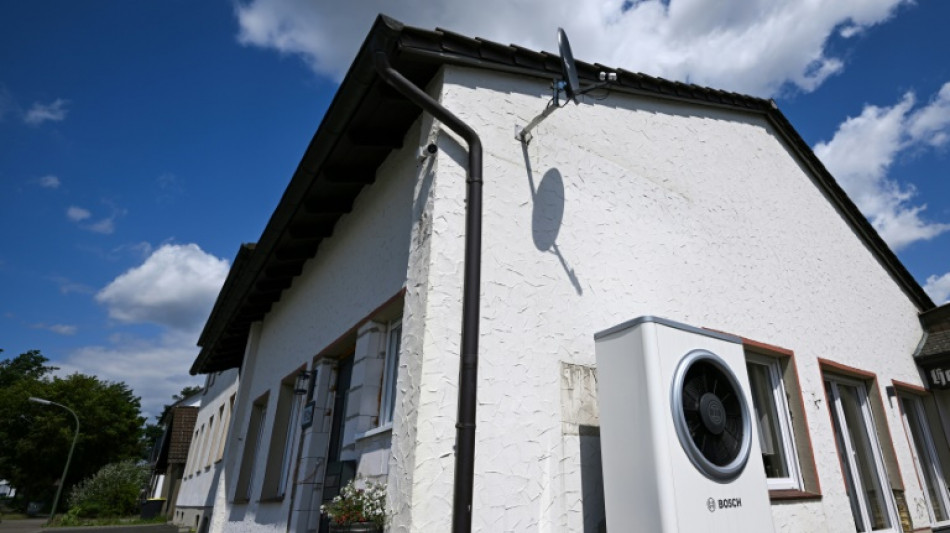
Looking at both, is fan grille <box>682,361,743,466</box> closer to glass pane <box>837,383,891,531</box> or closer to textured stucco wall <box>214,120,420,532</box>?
textured stucco wall <box>214,120,420,532</box>

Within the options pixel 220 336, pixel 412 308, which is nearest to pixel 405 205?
pixel 412 308

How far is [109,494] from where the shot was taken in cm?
2867

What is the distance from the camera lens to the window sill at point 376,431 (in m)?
3.83

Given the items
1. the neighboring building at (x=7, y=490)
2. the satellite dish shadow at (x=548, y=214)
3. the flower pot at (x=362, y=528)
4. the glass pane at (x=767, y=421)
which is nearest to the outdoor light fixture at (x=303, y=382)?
the flower pot at (x=362, y=528)

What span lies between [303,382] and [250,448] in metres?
2.87

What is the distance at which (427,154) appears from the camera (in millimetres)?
3770

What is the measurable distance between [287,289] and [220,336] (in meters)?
3.17

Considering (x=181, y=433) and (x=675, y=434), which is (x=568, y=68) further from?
(x=181, y=433)

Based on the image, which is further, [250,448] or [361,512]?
[250,448]

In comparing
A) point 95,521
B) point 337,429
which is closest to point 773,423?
point 337,429

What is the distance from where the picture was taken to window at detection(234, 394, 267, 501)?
8242 mm

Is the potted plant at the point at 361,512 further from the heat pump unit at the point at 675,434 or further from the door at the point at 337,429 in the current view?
the door at the point at 337,429

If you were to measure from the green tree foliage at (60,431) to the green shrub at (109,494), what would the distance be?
8.29m

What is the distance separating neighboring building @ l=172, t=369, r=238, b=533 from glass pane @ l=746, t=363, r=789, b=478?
9.35 meters
